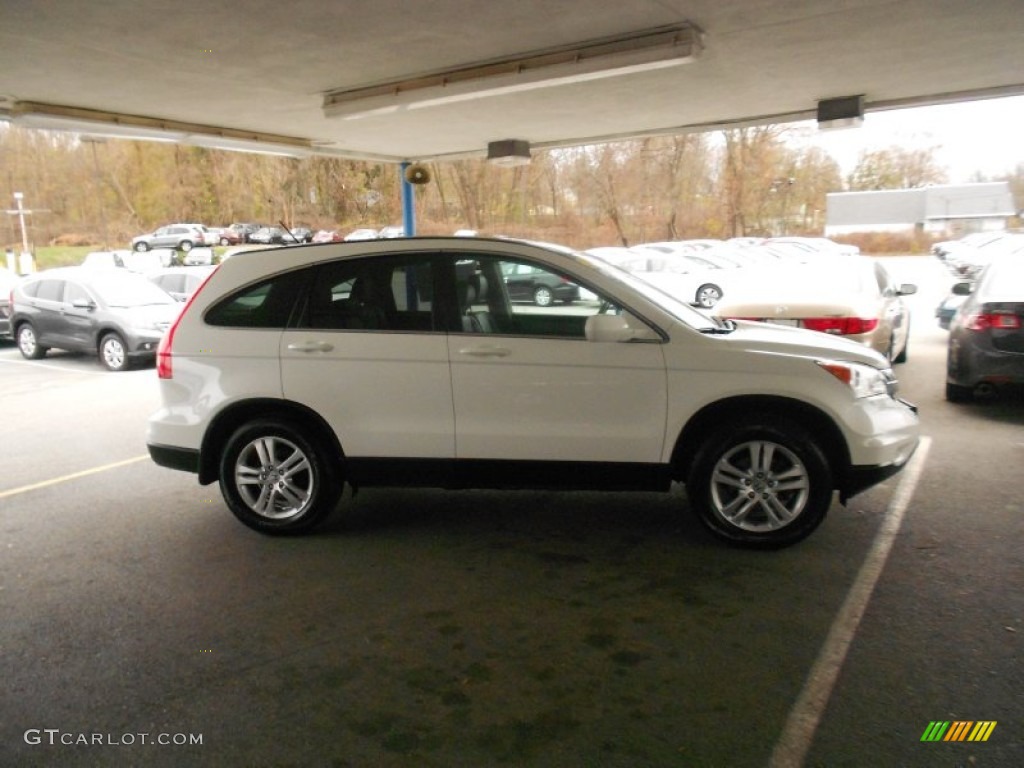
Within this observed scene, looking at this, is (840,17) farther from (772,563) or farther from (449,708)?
(449,708)

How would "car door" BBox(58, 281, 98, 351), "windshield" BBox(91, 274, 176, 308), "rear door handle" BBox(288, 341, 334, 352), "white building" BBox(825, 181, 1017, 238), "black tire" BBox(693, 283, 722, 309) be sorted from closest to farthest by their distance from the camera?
"rear door handle" BBox(288, 341, 334, 352) < "car door" BBox(58, 281, 98, 351) < "windshield" BBox(91, 274, 176, 308) < "black tire" BBox(693, 283, 722, 309) < "white building" BBox(825, 181, 1017, 238)

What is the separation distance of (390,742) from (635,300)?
2769mm

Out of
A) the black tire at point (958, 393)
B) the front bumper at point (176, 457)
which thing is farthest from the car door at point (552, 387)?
the black tire at point (958, 393)

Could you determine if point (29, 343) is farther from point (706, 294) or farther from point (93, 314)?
point (706, 294)

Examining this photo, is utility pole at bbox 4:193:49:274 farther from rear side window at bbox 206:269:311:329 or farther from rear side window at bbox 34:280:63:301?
rear side window at bbox 206:269:311:329

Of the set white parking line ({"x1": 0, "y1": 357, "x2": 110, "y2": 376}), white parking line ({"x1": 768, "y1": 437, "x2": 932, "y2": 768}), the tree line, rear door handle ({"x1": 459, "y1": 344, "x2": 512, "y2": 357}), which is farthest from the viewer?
the tree line

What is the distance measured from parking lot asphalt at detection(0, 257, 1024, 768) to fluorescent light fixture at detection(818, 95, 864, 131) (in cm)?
661

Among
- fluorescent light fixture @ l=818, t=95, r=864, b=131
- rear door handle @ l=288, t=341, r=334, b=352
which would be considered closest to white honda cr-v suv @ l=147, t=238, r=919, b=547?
rear door handle @ l=288, t=341, r=334, b=352

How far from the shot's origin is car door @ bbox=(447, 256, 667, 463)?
4.39 m

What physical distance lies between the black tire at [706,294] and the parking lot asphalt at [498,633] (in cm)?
1487

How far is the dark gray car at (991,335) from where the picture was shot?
23.4ft

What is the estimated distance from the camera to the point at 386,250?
4773mm
